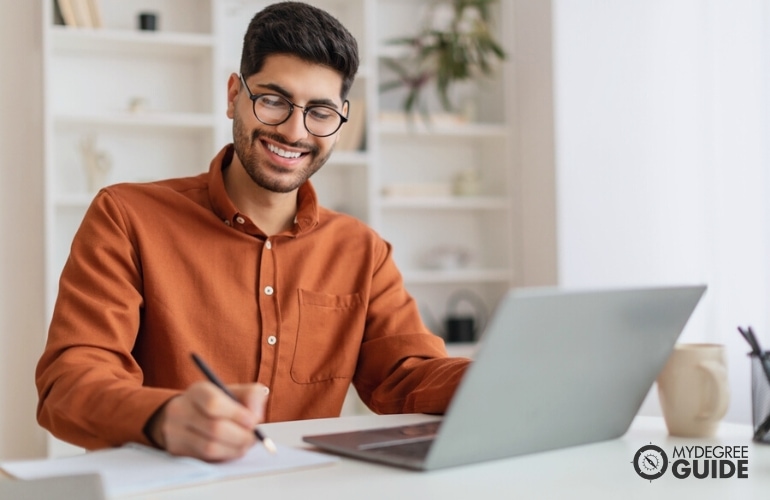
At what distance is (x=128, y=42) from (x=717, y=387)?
301 centimetres

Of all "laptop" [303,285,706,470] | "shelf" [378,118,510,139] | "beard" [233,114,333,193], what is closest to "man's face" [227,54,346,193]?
"beard" [233,114,333,193]

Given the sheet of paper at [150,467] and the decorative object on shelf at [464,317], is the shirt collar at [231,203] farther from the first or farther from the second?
the decorative object on shelf at [464,317]

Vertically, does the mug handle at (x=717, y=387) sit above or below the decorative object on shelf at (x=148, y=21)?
below

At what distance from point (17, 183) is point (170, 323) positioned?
2.30 meters

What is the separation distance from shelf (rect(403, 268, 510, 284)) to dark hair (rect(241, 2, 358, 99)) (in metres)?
2.32

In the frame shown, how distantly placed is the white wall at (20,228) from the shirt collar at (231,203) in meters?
2.04

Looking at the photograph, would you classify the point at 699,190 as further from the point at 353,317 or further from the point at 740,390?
the point at 353,317

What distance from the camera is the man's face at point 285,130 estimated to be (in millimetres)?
1666

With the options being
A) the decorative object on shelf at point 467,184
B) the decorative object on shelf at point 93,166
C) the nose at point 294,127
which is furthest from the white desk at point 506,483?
the decorative object on shelf at point 467,184

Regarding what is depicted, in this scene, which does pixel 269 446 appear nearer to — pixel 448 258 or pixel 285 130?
pixel 285 130

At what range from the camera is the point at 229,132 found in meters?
3.81

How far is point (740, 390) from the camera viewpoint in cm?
340

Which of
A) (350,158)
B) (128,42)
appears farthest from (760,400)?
(128,42)

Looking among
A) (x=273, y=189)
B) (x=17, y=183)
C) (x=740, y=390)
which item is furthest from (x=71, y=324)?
(x=740, y=390)
